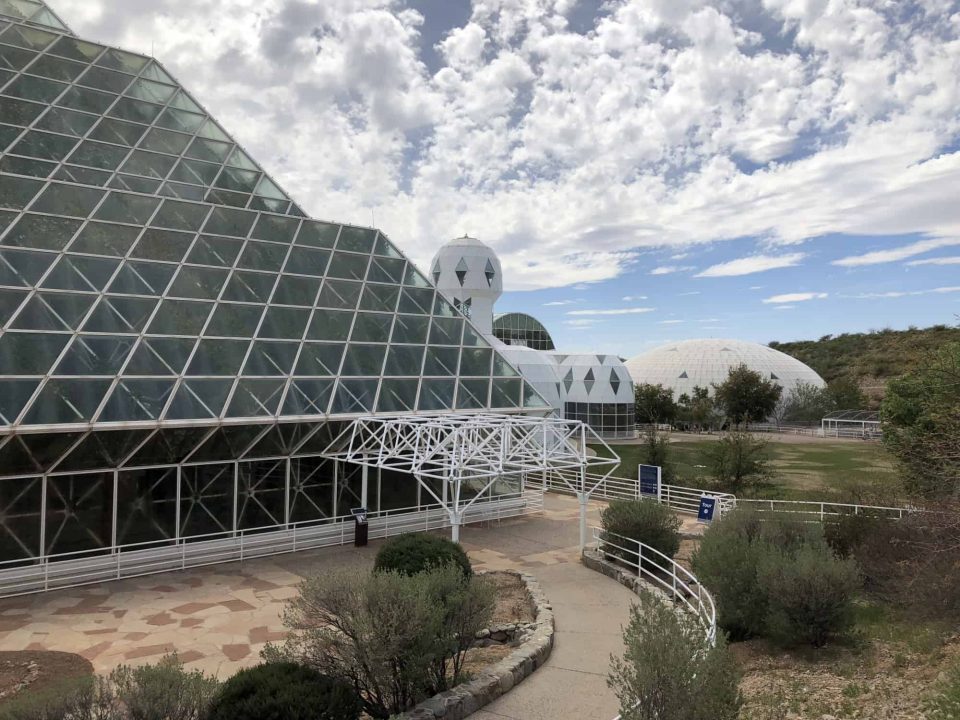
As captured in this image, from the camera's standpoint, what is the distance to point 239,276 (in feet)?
76.3

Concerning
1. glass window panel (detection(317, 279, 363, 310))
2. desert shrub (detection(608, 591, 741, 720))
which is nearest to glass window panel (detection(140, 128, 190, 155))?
glass window panel (detection(317, 279, 363, 310))

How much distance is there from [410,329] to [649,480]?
37.0ft

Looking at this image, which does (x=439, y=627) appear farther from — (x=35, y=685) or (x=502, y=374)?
(x=502, y=374)

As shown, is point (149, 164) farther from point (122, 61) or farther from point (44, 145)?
point (122, 61)

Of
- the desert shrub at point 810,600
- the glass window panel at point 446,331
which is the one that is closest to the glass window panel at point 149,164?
the glass window panel at point 446,331

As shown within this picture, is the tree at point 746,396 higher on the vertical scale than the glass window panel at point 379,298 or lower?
lower

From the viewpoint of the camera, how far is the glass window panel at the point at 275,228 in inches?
1008

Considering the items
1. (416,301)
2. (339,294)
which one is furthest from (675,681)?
(416,301)

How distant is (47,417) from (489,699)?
42.1 feet

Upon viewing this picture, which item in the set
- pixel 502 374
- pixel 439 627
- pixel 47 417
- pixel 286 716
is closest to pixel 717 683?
pixel 439 627

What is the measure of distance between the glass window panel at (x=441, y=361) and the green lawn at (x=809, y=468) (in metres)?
12.8

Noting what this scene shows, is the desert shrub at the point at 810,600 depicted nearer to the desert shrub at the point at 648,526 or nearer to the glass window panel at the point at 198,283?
the desert shrub at the point at 648,526

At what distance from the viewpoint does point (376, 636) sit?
9.11 metres

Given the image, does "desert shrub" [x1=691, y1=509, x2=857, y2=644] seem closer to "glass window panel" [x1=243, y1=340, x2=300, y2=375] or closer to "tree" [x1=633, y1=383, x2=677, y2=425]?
"glass window panel" [x1=243, y1=340, x2=300, y2=375]
